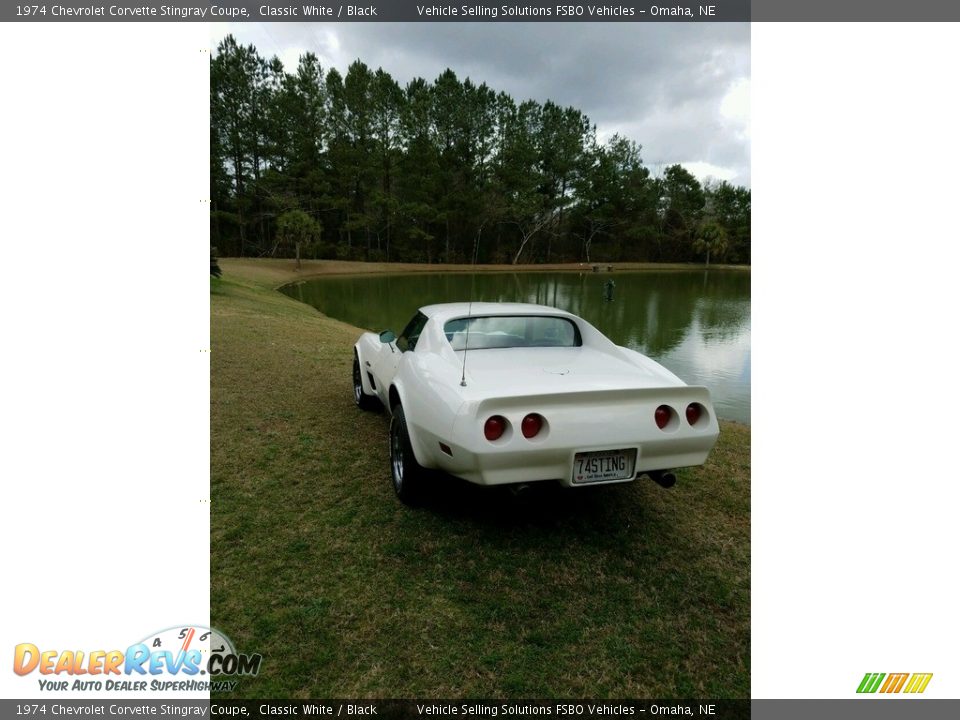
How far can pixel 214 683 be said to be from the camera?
2.04 meters

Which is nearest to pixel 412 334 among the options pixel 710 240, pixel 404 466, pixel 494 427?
pixel 404 466

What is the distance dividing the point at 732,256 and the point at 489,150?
1592 centimetres

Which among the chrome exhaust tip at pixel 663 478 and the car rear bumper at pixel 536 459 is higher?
the car rear bumper at pixel 536 459

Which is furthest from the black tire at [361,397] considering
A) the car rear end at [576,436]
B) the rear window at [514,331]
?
the car rear end at [576,436]

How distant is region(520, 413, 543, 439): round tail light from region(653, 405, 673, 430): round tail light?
2.13 ft

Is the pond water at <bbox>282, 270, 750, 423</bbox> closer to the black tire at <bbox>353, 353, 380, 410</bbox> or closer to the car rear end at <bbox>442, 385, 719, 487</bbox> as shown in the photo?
the car rear end at <bbox>442, 385, 719, 487</bbox>

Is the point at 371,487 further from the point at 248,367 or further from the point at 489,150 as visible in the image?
the point at 489,150

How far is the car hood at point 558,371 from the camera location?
2781 mm

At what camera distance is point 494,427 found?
2.60 m

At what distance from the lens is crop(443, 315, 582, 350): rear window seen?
379 cm

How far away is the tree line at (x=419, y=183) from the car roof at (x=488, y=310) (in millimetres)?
19537

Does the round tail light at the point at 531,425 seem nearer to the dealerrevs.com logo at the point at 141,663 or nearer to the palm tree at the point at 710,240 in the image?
the dealerrevs.com logo at the point at 141,663

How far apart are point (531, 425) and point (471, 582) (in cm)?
82

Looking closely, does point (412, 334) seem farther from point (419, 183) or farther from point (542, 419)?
point (419, 183)
